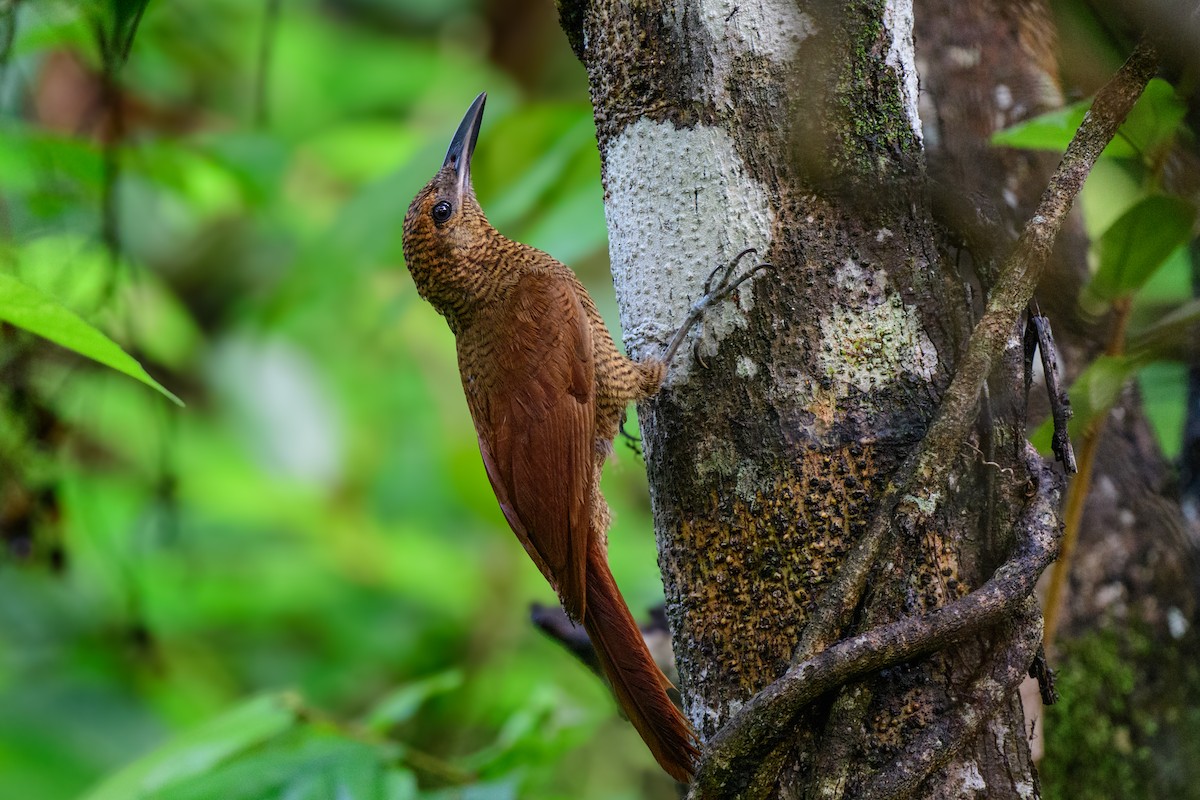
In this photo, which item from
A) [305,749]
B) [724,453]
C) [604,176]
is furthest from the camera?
[305,749]

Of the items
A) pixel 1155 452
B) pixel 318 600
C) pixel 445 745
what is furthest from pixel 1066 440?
pixel 318 600

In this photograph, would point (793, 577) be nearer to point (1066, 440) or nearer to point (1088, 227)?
point (1066, 440)

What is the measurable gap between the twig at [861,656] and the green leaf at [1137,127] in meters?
0.59

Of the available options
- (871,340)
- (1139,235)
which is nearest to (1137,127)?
(1139,235)

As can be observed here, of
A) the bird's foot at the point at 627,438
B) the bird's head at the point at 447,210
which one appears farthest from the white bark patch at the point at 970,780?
the bird's head at the point at 447,210

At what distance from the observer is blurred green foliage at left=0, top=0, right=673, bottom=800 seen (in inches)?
87.4

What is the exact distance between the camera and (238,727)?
187 cm

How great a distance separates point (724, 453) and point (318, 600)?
329 centimetres

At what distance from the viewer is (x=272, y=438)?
4.68 m

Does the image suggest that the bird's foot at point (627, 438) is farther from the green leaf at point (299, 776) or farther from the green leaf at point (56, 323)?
the green leaf at point (56, 323)

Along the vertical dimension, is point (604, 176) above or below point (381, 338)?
below

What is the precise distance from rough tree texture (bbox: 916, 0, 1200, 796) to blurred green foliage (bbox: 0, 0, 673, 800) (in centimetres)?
76

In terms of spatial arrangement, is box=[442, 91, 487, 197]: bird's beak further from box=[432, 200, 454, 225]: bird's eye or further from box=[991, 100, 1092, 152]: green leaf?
box=[991, 100, 1092, 152]: green leaf

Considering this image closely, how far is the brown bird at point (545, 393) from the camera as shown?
153 cm
